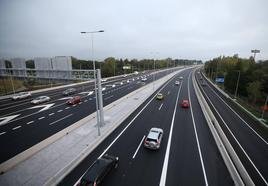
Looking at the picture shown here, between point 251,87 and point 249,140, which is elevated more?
point 251,87

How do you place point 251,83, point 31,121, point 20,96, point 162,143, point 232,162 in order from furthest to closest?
point 251,83
point 20,96
point 31,121
point 162,143
point 232,162

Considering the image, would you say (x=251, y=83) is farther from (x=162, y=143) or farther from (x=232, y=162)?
(x=162, y=143)

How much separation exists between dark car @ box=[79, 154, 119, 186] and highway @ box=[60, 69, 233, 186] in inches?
28.4

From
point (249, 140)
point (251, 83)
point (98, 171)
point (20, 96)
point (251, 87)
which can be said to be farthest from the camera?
point (251, 83)

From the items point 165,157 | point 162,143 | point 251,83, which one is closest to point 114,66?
point 251,83

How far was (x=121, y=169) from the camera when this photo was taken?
1193 centimetres

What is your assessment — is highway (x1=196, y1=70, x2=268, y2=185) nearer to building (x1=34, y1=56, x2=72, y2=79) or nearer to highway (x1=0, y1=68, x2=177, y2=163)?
highway (x1=0, y1=68, x2=177, y2=163)

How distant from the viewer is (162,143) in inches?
626

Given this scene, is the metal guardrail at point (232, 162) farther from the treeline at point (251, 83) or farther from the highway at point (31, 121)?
the treeline at point (251, 83)

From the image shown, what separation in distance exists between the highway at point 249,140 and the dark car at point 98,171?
1118cm

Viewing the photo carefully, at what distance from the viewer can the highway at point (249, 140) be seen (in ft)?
41.3

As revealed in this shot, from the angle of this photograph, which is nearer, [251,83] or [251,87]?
[251,87]

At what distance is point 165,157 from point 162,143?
2429mm

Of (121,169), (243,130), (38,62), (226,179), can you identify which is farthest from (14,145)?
(38,62)
